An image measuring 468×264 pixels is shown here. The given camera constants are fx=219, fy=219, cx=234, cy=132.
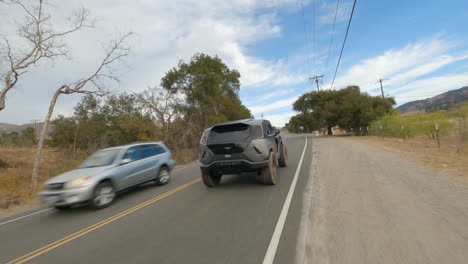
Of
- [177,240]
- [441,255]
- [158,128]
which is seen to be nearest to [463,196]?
[441,255]

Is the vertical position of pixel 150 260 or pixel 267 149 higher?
pixel 267 149

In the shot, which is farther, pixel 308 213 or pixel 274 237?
pixel 308 213

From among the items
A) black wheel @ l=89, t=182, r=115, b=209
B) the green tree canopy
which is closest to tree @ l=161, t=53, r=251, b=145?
the green tree canopy

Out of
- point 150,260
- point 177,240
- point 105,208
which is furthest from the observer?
point 105,208

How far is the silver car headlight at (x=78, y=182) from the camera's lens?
562cm

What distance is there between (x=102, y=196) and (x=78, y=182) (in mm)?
737

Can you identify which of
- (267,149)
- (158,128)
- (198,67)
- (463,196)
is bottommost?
(463,196)

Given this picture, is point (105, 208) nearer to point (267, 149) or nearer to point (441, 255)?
point (267, 149)

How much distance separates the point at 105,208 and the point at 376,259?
6.31 meters

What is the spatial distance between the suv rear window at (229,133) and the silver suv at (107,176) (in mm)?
2800

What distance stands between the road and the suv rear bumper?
607 mm

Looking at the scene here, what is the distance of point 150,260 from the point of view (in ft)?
10.5

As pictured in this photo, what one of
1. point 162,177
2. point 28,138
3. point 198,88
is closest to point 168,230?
point 162,177

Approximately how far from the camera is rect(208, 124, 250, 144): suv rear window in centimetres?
638
